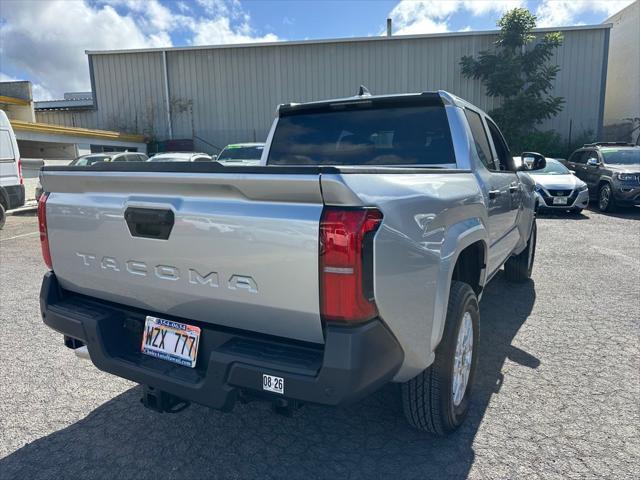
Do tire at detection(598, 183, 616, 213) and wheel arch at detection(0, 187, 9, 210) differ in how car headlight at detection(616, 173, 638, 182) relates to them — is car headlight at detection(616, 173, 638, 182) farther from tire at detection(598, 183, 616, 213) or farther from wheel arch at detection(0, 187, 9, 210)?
wheel arch at detection(0, 187, 9, 210)

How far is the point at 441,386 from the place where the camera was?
2420 millimetres

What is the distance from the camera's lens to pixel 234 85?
76.2 feet

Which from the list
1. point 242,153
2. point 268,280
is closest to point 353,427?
point 268,280

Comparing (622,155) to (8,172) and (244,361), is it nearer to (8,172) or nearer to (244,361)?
(244,361)

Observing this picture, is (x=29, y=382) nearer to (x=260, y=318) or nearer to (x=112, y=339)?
(x=112, y=339)

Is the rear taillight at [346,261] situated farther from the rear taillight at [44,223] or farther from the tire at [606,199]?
the tire at [606,199]

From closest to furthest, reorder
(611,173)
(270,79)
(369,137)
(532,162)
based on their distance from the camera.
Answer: (369,137)
(532,162)
(611,173)
(270,79)

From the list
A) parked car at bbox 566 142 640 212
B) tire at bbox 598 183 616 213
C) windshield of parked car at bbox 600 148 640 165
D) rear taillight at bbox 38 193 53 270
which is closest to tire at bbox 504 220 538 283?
rear taillight at bbox 38 193 53 270

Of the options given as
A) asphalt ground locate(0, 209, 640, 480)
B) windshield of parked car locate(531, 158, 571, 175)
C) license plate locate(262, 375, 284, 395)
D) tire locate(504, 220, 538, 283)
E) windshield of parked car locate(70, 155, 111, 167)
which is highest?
windshield of parked car locate(70, 155, 111, 167)

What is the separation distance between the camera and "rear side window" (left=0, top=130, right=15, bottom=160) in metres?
9.70

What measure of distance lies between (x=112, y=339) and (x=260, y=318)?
920 mm

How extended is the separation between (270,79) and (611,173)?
52.1 feet

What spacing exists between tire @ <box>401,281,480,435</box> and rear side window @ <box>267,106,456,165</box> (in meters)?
1.18

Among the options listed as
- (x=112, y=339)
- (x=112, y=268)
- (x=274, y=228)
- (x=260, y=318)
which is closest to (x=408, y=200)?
(x=274, y=228)
